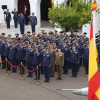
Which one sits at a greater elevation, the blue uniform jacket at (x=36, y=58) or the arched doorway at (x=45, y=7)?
the arched doorway at (x=45, y=7)

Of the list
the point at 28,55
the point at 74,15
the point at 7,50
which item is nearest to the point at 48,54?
the point at 28,55

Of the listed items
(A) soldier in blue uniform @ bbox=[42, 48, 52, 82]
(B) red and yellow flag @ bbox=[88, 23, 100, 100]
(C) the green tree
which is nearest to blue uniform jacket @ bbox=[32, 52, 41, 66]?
(A) soldier in blue uniform @ bbox=[42, 48, 52, 82]

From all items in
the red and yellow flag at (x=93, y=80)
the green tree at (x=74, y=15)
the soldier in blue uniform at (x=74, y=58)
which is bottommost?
the soldier in blue uniform at (x=74, y=58)

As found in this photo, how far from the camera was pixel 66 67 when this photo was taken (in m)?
12.9

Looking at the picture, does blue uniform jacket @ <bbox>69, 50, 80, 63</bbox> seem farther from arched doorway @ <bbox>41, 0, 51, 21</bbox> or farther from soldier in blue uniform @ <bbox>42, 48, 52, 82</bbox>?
arched doorway @ <bbox>41, 0, 51, 21</bbox>

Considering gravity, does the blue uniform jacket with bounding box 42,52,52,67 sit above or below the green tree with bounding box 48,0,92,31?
below

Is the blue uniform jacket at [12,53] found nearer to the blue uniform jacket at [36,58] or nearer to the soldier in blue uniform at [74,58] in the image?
the blue uniform jacket at [36,58]

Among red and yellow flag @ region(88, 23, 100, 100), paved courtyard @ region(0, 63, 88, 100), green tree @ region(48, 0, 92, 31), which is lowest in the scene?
paved courtyard @ region(0, 63, 88, 100)

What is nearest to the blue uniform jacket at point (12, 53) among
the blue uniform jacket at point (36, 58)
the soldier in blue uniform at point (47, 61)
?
the blue uniform jacket at point (36, 58)

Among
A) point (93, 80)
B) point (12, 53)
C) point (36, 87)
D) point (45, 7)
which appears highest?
point (45, 7)

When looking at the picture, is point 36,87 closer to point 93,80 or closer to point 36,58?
point 36,58

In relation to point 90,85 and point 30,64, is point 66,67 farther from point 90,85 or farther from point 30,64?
point 90,85

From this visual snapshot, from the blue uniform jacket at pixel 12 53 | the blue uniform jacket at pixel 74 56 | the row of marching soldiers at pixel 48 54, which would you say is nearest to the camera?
the row of marching soldiers at pixel 48 54

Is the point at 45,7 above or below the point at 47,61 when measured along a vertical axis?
above
